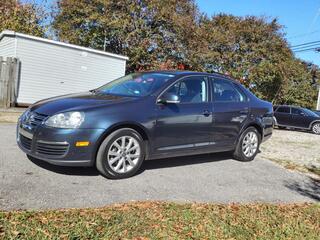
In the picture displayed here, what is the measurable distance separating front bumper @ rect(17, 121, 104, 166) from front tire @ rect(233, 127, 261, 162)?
133 inches

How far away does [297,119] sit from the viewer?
22.8 meters

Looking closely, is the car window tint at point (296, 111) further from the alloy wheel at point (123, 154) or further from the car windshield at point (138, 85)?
the alloy wheel at point (123, 154)

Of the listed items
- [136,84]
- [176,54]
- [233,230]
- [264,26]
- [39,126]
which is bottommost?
[233,230]

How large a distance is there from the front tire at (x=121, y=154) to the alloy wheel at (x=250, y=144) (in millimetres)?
2708

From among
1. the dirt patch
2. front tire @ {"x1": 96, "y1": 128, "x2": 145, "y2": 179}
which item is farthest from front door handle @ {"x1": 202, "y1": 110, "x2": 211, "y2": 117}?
the dirt patch

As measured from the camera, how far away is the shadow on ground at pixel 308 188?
6.36 meters

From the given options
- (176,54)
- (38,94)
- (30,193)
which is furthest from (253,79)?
(30,193)

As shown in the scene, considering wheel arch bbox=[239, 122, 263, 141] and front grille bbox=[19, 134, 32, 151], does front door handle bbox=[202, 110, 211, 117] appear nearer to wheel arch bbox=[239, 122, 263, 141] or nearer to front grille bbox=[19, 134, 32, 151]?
wheel arch bbox=[239, 122, 263, 141]

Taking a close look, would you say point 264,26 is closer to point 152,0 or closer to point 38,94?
point 152,0

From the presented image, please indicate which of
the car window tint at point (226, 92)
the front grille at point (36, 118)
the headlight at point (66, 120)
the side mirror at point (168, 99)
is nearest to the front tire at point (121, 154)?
the headlight at point (66, 120)

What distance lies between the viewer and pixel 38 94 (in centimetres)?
1723

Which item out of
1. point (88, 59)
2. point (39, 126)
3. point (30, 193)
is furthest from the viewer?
point (88, 59)

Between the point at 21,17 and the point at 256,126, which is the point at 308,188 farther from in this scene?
the point at 21,17

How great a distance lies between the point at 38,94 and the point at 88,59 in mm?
2741
